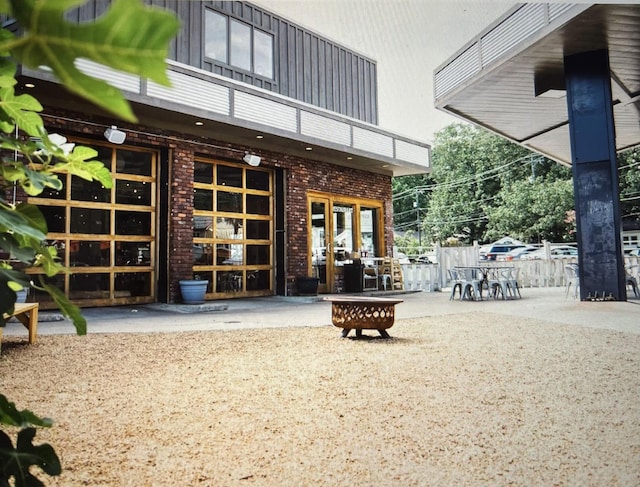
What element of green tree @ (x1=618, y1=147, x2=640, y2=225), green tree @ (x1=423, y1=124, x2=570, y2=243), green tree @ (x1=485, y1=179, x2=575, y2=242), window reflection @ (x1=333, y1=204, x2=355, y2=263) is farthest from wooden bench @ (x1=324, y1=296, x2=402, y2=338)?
green tree @ (x1=423, y1=124, x2=570, y2=243)

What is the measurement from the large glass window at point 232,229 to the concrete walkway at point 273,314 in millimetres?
918

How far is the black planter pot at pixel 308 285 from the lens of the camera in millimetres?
10898

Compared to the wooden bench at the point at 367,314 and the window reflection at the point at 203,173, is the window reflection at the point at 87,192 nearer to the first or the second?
the window reflection at the point at 203,173

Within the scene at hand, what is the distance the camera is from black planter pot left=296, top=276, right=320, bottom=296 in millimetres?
10898

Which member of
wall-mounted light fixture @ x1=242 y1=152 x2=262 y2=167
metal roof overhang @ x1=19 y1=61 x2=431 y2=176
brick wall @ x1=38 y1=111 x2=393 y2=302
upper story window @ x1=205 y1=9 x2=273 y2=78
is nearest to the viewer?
metal roof overhang @ x1=19 y1=61 x2=431 y2=176

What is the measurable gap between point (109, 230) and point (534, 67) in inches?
343

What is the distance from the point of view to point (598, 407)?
117 inches

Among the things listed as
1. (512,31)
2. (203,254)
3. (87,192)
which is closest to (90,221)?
(87,192)

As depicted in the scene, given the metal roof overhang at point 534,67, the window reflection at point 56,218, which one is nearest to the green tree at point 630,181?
the metal roof overhang at point 534,67

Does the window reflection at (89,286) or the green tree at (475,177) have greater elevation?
the green tree at (475,177)

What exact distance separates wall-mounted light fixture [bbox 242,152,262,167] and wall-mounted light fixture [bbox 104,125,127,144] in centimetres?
269

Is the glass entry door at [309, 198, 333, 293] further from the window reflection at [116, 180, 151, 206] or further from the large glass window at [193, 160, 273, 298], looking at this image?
the window reflection at [116, 180, 151, 206]

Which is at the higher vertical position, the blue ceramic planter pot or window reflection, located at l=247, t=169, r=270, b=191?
window reflection, located at l=247, t=169, r=270, b=191

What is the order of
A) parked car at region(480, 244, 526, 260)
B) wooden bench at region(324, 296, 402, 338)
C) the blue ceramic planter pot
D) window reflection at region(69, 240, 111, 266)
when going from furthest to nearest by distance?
parked car at region(480, 244, 526, 260), the blue ceramic planter pot, window reflection at region(69, 240, 111, 266), wooden bench at region(324, 296, 402, 338)
